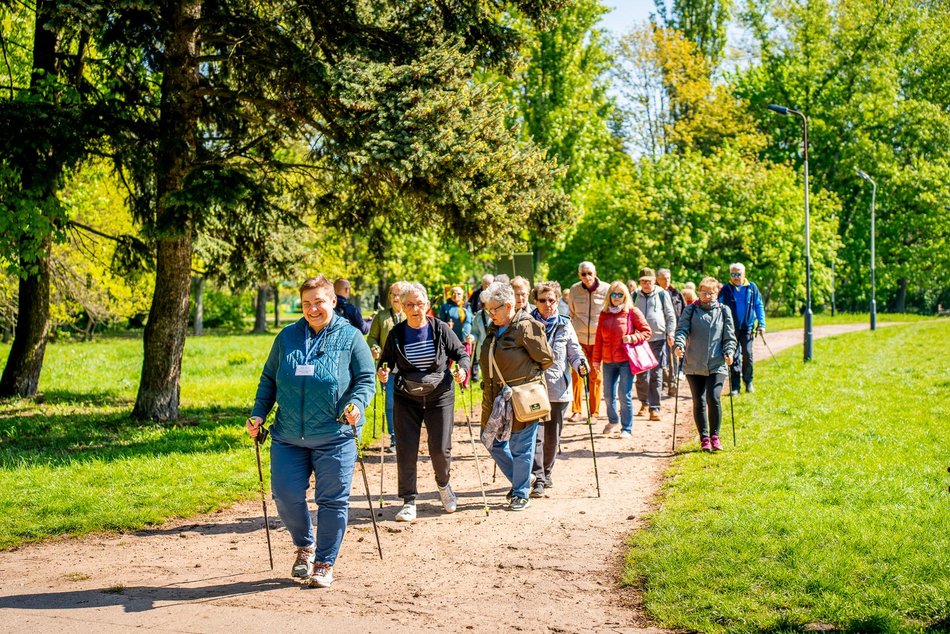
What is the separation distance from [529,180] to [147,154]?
6.01 m

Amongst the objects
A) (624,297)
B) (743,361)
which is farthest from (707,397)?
(743,361)

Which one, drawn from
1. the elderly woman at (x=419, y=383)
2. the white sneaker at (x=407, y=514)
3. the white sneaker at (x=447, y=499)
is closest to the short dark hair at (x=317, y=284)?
the elderly woman at (x=419, y=383)

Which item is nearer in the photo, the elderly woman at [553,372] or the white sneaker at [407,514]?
the white sneaker at [407,514]

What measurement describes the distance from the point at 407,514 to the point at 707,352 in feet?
14.2

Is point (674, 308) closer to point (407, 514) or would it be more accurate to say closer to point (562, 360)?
point (562, 360)

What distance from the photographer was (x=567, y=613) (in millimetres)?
5691

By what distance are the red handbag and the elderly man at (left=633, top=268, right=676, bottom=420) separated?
1445 millimetres

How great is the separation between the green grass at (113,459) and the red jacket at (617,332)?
12.0ft

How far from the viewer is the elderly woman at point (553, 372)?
9031 millimetres

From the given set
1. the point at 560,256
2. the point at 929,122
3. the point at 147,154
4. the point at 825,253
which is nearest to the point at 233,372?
the point at 147,154

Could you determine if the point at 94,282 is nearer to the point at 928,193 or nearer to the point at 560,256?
the point at 560,256

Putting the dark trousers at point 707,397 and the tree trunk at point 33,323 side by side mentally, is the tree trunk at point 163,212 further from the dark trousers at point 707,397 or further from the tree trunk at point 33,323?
the dark trousers at point 707,397

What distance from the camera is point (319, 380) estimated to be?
6.25 m

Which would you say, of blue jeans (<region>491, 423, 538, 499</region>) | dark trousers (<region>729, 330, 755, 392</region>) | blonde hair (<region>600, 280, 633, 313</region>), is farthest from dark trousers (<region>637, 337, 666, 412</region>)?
blue jeans (<region>491, 423, 538, 499</region>)
